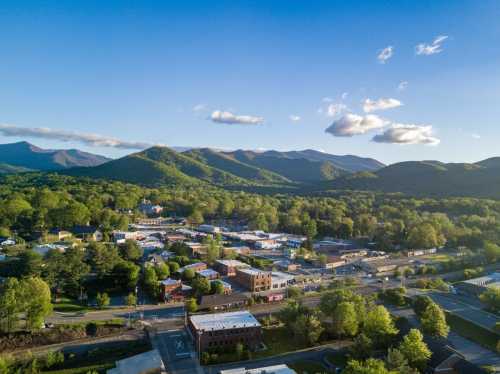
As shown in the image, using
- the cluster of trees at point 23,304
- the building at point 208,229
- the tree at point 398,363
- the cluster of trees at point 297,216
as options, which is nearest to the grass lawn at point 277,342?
the tree at point 398,363

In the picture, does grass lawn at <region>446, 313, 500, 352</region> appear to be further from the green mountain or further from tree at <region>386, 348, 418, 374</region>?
the green mountain

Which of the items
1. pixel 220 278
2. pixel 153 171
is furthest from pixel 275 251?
pixel 153 171

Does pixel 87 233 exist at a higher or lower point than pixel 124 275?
lower

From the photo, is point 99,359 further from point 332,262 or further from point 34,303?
point 332,262

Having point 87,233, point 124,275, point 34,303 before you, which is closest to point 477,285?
point 124,275

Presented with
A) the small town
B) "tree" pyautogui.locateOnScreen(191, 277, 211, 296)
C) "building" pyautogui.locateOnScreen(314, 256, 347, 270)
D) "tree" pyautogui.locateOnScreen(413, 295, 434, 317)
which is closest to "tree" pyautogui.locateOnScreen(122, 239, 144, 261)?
the small town

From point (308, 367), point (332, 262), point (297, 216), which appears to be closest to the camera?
point (308, 367)

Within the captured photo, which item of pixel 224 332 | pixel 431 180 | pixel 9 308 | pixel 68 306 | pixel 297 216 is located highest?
pixel 431 180
